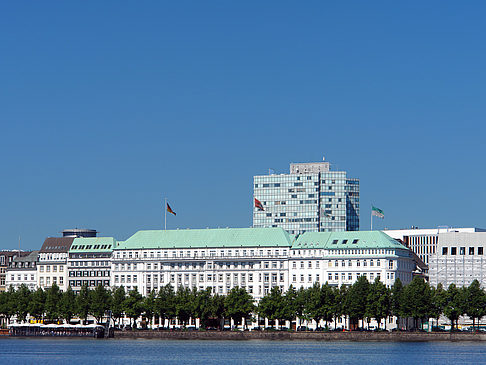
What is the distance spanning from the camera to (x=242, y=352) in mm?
164000

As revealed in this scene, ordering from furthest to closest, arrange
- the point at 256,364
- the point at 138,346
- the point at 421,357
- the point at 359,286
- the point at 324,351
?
the point at 359,286 → the point at 138,346 → the point at 324,351 → the point at 421,357 → the point at 256,364

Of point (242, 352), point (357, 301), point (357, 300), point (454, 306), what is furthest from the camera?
point (357, 300)

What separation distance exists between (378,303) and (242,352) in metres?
38.7

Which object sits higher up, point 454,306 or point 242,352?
point 454,306

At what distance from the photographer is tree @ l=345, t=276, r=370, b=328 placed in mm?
195750

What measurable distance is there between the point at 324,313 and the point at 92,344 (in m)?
39.8

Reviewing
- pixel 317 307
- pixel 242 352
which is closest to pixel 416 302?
pixel 317 307

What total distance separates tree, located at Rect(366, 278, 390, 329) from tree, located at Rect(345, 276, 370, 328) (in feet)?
3.21

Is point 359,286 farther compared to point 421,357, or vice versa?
point 359,286

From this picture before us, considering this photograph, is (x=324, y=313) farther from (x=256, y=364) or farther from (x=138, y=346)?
(x=256, y=364)

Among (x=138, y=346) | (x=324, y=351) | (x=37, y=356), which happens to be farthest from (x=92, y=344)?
(x=324, y=351)

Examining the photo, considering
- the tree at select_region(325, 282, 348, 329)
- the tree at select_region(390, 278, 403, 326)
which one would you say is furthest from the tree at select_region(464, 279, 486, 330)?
the tree at select_region(325, 282, 348, 329)

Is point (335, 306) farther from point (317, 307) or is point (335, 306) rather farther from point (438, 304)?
point (438, 304)

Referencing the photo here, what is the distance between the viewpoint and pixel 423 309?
194m
